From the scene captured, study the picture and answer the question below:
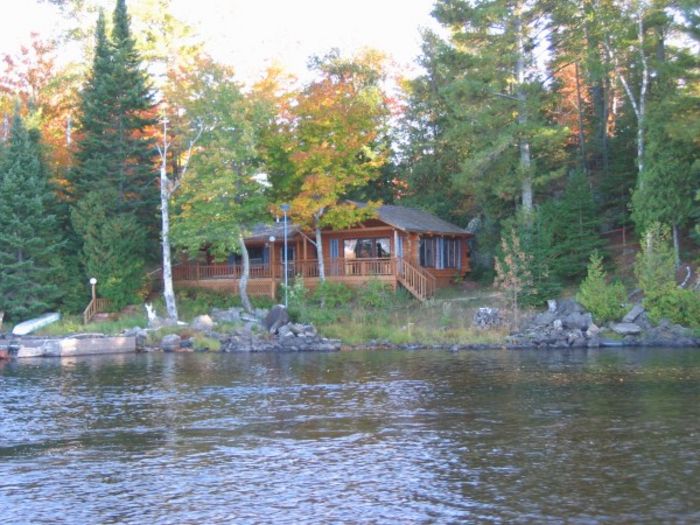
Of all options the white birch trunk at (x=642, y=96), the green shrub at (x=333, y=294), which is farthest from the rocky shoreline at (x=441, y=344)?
the white birch trunk at (x=642, y=96)

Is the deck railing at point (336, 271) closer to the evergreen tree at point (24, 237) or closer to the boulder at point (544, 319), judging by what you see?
the boulder at point (544, 319)

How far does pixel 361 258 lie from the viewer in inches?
1388

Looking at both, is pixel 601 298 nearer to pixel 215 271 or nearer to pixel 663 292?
pixel 663 292

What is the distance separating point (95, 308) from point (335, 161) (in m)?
12.7

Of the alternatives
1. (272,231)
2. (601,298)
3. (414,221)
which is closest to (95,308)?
(272,231)

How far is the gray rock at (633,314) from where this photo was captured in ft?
91.0

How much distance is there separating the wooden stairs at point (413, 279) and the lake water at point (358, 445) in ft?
37.1

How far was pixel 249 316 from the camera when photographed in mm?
32469

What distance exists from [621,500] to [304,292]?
23960mm

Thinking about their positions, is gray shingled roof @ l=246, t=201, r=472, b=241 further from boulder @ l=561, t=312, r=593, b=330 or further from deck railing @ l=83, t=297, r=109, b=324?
boulder @ l=561, t=312, r=593, b=330

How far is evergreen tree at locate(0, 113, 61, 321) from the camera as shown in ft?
107

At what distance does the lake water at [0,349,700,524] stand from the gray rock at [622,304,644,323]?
6252 millimetres

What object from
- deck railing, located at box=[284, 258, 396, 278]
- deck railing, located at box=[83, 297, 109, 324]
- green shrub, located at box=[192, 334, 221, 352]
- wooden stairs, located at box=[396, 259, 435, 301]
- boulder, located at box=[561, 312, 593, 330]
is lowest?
green shrub, located at box=[192, 334, 221, 352]

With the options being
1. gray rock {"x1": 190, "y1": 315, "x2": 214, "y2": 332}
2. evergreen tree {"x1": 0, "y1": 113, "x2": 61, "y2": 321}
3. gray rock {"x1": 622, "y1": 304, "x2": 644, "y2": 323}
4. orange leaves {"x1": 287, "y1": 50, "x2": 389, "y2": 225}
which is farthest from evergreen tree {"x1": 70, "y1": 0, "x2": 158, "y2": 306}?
gray rock {"x1": 622, "y1": 304, "x2": 644, "y2": 323}
